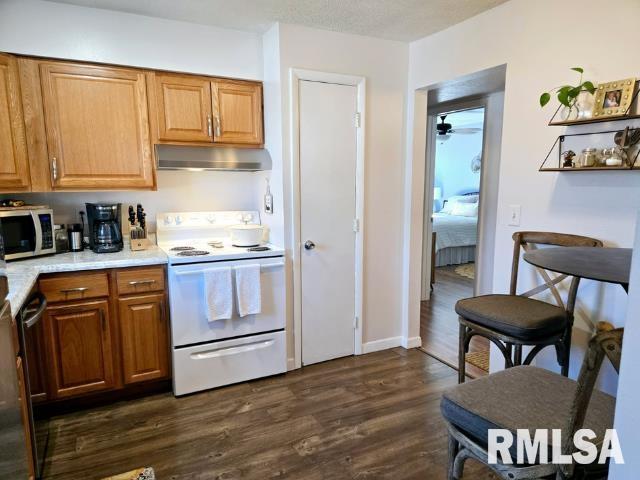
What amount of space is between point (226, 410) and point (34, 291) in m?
1.29

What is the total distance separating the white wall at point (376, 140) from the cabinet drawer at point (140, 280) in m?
0.90

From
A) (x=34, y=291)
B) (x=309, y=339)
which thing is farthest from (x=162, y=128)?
(x=309, y=339)

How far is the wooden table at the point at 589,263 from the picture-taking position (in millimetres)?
1142

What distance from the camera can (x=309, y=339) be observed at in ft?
10.0

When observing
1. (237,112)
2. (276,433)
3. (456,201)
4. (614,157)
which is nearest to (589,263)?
(614,157)

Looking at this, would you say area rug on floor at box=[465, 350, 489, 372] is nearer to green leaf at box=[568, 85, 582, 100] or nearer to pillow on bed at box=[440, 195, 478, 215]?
green leaf at box=[568, 85, 582, 100]

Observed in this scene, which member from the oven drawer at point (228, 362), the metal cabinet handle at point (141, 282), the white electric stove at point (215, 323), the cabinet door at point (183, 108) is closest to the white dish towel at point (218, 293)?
the white electric stove at point (215, 323)

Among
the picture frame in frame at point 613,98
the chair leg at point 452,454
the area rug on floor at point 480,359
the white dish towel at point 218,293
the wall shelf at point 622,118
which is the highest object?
the picture frame in frame at point 613,98

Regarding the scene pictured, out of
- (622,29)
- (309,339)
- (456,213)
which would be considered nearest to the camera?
(622,29)

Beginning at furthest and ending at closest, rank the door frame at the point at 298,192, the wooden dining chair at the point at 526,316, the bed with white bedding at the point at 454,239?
the bed with white bedding at the point at 454,239, the door frame at the point at 298,192, the wooden dining chair at the point at 526,316

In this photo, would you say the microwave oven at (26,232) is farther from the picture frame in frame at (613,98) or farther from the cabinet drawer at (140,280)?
the picture frame in frame at (613,98)

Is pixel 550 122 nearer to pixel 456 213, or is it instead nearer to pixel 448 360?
pixel 448 360

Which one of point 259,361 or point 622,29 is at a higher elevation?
point 622,29

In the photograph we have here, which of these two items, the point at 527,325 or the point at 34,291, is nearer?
the point at 527,325
